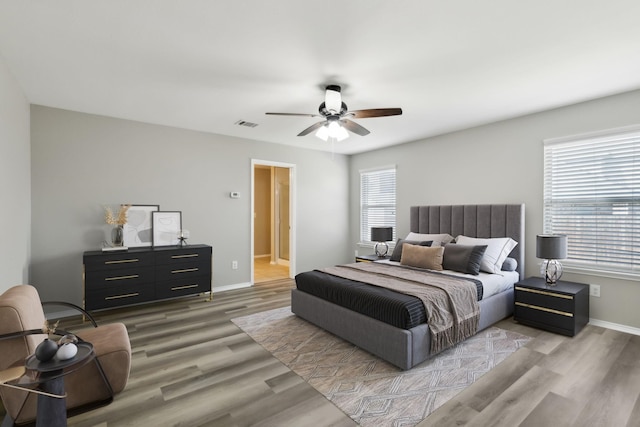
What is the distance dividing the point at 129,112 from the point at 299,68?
8.53 ft

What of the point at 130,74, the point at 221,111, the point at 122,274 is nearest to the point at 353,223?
the point at 221,111

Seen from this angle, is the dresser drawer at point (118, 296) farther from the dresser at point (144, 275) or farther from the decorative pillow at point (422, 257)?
the decorative pillow at point (422, 257)

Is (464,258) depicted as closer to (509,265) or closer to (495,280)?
(495,280)

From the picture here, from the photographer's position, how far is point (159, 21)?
2.08 m

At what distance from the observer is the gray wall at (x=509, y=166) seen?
3.35 m

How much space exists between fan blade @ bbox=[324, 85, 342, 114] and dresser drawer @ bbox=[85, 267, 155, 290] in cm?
311

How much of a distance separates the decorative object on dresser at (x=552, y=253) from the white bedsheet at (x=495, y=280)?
361mm

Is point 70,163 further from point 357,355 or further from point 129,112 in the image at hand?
point 357,355

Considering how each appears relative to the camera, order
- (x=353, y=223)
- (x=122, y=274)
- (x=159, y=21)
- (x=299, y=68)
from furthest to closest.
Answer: (x=353, y=223) < (x=122, y=274) < (x=299, y=68) < (x=159, y=21)

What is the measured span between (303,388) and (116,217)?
3499 millimetres

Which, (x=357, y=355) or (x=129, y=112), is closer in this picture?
(x=357, y=355)

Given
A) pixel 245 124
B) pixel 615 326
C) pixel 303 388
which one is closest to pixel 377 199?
pixel 245 124

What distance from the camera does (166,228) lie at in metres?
4.59

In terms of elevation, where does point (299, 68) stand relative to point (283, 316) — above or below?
above
